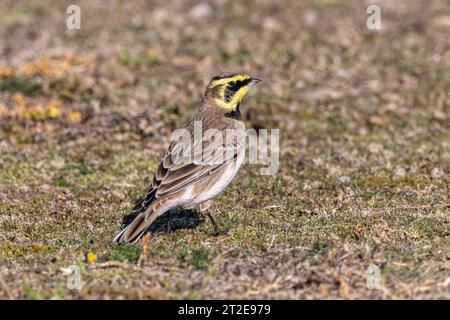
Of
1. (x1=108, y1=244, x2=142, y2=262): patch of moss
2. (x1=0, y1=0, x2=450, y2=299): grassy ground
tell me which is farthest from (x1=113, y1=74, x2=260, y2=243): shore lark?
(x1=0, y1=0, x2=450, y2=299): grassy ground

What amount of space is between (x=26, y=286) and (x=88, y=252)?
3.44 feet

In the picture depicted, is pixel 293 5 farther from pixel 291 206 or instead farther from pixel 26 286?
pixel 26 286

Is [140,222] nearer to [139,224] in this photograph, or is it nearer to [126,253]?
[139,224]

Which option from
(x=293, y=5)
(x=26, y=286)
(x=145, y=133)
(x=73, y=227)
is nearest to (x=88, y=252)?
(x=26, y=286)

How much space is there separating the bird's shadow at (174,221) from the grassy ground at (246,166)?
0.13 ft

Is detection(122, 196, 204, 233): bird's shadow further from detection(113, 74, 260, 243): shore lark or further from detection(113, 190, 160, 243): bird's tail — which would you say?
detection(113, 190, 160, 243): bird's tail

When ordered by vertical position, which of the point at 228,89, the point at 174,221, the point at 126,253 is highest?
the point at 228,89

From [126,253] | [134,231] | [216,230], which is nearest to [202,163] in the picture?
[216,230]

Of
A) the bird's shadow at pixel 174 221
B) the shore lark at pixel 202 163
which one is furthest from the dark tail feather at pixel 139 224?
the bird's shadow at pixel 174 221

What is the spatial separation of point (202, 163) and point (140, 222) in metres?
1.15

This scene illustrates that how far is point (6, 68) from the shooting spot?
17266 mm

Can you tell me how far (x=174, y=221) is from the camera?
1048 centimetres

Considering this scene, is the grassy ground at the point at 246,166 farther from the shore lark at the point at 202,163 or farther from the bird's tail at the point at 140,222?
the shore lark at the point at 202,163

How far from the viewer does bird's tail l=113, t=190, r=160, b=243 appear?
8906 millimetres
